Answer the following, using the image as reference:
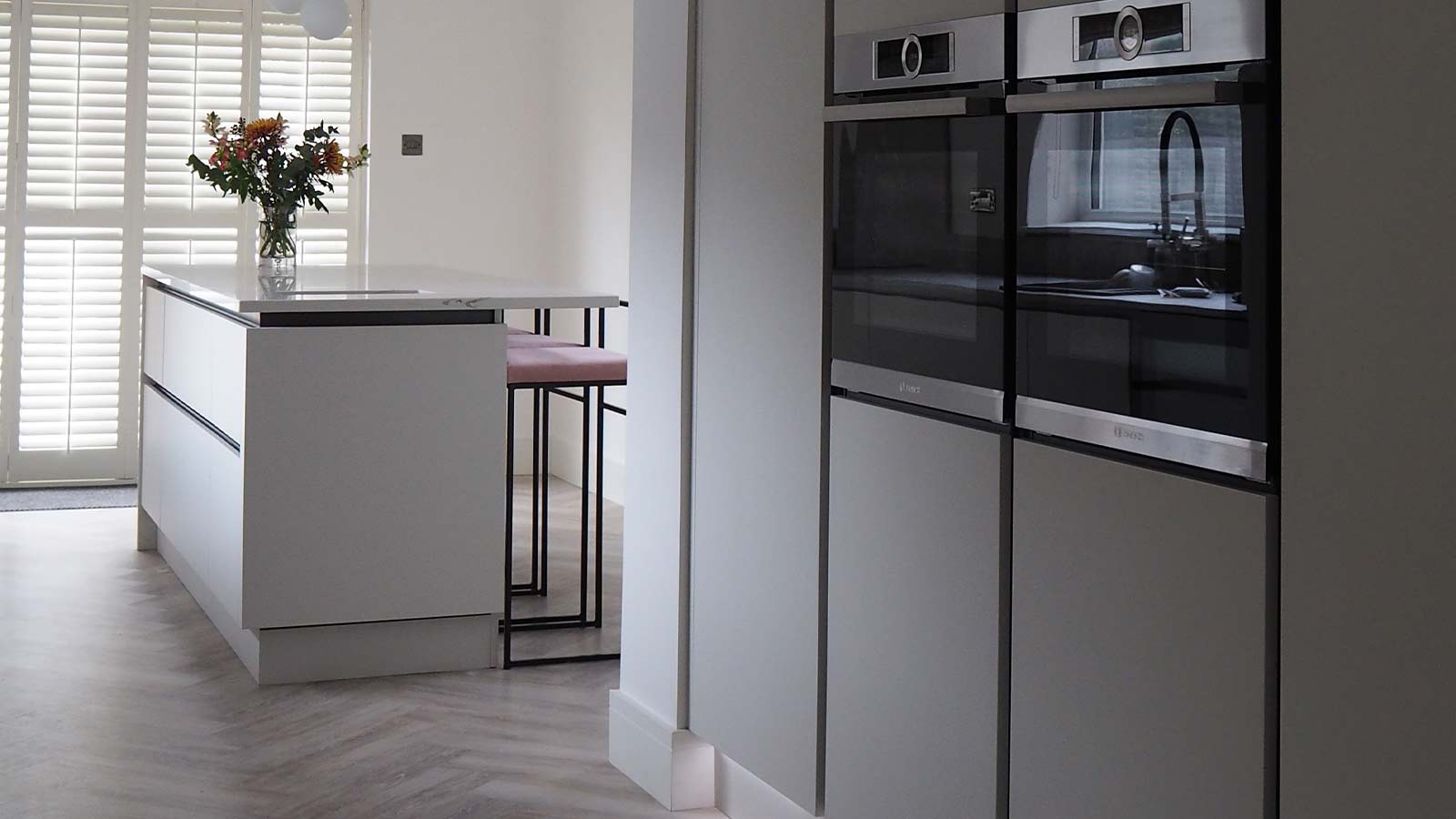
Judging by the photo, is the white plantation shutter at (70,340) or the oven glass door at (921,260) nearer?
the oven glass door at (921,260)

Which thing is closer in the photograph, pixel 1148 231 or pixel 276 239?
pixel 1148 231

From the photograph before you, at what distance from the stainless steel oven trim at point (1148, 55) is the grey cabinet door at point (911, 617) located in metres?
0.51

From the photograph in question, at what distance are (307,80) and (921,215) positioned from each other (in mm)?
5023

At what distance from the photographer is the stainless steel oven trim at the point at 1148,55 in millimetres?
1684

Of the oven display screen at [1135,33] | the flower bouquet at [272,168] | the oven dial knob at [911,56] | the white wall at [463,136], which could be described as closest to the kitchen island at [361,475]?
the flower bouquet at [272,168]

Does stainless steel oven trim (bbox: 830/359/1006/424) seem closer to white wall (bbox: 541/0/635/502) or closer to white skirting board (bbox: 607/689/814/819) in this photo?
white skirting board (bbox: 607/689/814/819)

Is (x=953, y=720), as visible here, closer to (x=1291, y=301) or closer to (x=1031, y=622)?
(x=1031, y=622)

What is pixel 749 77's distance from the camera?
2715 mm

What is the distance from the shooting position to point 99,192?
641cm

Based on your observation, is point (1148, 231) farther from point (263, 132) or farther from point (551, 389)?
point (263, 132)

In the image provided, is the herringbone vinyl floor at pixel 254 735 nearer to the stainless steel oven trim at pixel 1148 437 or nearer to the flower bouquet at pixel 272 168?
the flower bouquet at pixel 272 168

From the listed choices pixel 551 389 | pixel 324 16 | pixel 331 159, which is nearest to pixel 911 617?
pixel 551 389

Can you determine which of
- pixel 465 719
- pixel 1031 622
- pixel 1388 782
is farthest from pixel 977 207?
pixel 465 719

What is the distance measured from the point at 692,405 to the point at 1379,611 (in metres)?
1.58
